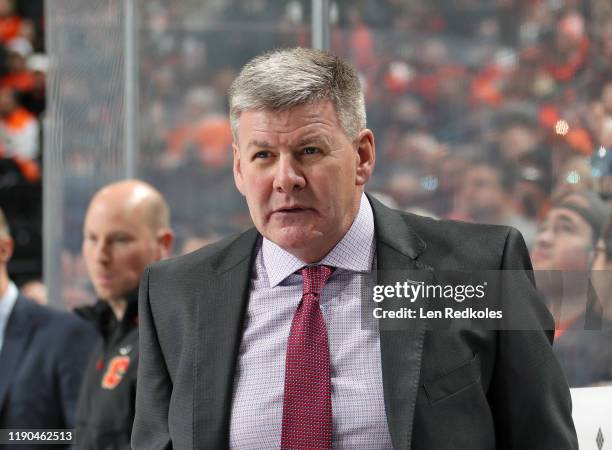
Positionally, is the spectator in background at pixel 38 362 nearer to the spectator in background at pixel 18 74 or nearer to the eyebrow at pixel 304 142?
the eyebrow at pixel 304 142

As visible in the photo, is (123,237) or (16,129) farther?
(16,129)

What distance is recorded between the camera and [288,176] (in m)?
1.85

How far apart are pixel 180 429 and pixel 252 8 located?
2.89 meters

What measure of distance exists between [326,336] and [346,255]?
17 cm

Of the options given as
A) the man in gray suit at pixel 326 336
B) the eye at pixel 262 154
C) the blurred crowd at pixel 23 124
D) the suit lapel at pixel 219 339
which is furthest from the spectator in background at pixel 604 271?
the blurred crowd at pixel 23 124

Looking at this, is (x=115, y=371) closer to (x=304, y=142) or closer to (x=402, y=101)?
(x=304, y=142)

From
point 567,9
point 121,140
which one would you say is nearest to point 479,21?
point 567,9

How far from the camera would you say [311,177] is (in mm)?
1878

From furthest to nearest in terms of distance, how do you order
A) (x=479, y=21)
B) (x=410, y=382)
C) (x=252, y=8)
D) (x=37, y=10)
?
(x=37, y=10), (x=252, y=8), (x=479, y=21), (x=410, y=382)

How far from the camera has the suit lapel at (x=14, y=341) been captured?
337cm

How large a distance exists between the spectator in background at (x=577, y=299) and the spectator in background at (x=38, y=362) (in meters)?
1.53

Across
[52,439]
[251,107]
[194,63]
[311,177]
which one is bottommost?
[52,439]

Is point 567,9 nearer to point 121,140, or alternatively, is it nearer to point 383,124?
point 383,124

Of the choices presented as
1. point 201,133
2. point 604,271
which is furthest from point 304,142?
point 201,133
